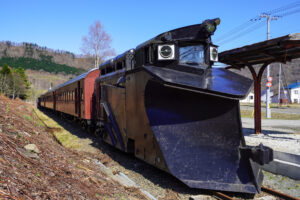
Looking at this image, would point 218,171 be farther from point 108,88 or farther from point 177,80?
point 108,88

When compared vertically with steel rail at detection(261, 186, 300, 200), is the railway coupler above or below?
above

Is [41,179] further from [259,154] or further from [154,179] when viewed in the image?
[259,154]

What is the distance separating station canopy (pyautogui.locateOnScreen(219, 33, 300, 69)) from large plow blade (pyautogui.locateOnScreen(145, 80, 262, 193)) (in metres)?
4.21

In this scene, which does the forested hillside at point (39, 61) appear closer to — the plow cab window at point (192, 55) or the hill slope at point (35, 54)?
the hill slope at point (35, 54)

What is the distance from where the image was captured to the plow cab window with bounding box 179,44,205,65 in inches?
229

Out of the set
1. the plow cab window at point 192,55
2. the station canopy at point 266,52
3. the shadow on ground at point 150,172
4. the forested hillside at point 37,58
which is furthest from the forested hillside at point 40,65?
the plow cab window at point 192,55

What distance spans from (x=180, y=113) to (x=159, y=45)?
1597 mm

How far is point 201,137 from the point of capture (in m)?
5.37


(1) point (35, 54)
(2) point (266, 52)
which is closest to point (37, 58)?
(1) point (35, 54)

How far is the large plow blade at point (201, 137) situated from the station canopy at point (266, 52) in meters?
4.21

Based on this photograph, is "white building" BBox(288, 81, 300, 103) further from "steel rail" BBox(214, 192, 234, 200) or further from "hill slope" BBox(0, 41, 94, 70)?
"hill slope" BBox(0, 41, 94, 70)

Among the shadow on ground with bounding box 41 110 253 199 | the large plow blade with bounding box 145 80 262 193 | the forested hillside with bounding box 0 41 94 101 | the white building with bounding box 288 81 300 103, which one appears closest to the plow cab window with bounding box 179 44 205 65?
the large plow blade with bounding box 145 80 262 193

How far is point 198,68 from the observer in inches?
220

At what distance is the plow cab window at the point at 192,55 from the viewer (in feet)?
19.1
